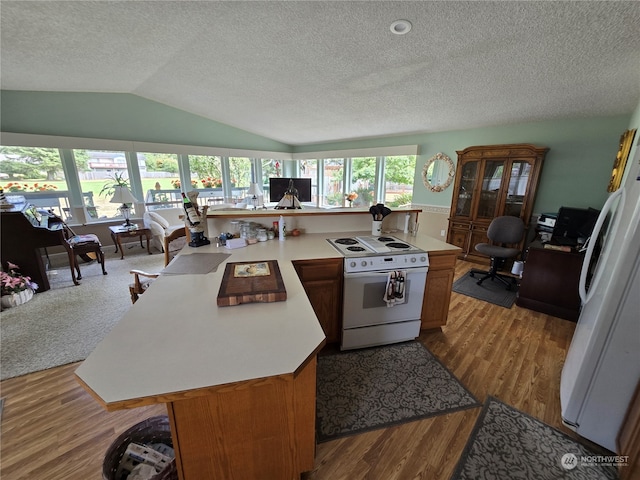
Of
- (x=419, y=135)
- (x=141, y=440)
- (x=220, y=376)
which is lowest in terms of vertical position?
(x=141, y=440)

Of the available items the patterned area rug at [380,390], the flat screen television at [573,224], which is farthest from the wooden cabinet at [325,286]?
the flat screen television at [573,224]

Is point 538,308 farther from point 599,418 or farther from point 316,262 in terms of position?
point 316,262

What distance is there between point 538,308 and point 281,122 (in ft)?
16.8

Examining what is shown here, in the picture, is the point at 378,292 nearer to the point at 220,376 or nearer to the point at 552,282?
the point at 220,376

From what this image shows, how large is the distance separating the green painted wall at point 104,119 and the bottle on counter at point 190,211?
4110 millimetres

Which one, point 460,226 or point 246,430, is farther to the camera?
point 460,226

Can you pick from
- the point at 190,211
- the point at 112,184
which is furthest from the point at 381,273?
the point at 112,184

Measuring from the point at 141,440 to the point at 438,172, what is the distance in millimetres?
5205

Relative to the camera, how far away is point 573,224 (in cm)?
301

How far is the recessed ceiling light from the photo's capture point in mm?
1878

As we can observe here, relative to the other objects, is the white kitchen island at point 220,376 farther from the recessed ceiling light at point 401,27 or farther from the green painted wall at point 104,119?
the green painted wall at point 104,119

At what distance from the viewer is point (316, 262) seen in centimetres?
187

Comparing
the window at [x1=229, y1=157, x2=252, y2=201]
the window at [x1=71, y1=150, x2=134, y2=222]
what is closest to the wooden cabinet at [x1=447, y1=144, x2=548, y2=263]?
the window at [x1=229, y1=157, x2=252, y2=201]

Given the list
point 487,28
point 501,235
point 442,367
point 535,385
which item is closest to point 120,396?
point 442,367
